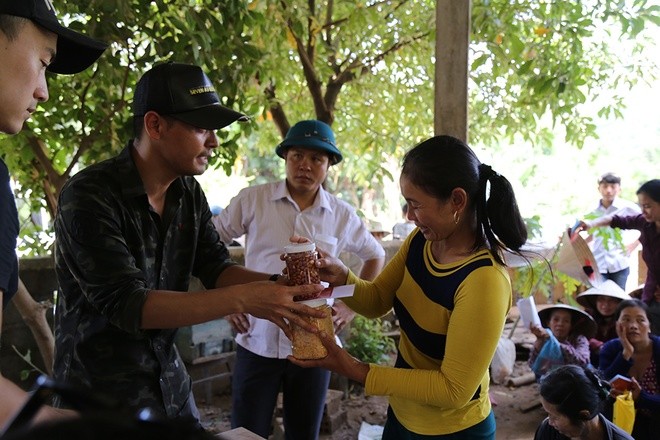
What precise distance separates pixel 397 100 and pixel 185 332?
2.78 m

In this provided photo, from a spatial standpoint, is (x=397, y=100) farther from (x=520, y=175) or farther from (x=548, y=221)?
(x=520, y=175)

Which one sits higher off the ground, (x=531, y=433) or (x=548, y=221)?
(x=548, y=221)

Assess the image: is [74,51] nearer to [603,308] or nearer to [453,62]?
[453,62]

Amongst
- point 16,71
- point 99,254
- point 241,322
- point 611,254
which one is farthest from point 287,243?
point 611,254

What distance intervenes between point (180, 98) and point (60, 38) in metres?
0.48

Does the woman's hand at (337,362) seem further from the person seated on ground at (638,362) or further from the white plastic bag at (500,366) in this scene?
the white plastic bag at (500,366)

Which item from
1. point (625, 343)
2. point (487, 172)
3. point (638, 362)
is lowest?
point (638, 362)

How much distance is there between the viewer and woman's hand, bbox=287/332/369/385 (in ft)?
6.22

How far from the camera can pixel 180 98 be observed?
1977mm

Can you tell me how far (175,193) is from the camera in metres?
2.11

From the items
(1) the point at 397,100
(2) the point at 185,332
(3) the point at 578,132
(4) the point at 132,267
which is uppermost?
(1) the point at 397,100

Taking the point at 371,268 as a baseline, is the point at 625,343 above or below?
below

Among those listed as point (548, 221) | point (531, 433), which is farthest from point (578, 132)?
point (548, 221)

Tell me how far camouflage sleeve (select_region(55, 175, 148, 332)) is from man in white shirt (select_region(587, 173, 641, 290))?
17.2 ft
